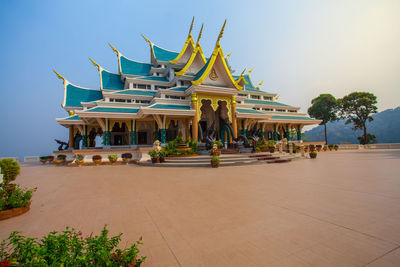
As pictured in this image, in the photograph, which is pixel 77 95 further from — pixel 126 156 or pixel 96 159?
pixel 126 156

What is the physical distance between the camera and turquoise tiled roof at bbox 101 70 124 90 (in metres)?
21.7

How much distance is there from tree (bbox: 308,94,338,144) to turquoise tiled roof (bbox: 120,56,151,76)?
38254 mm

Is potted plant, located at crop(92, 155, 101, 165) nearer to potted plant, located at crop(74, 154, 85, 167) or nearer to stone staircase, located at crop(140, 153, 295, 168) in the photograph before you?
potted plant, located at crop(74, 154, 85, 167)

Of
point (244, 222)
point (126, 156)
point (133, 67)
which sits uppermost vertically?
point (133, 67)

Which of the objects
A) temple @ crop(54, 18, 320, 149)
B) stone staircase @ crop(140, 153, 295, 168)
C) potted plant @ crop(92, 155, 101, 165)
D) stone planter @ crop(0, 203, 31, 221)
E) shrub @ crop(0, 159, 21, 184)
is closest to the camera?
stone planter @ crop(0, 203, 31, 221)

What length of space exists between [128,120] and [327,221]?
58.1 ft

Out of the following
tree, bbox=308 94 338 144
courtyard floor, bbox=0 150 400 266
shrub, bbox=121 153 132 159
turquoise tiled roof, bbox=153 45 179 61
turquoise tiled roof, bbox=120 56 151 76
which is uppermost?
turquoise tiled roof, bbox=153 45 179 61

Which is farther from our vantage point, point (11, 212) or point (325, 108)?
point (325, 108)

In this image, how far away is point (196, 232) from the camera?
2.58 meters

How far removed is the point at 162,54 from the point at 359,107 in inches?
1550

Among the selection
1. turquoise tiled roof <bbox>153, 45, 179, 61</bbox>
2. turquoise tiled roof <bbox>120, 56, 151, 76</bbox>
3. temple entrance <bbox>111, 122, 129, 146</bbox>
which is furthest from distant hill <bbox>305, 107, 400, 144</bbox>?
temple entrance <bbox>111, 122, 129, 146</bbox>

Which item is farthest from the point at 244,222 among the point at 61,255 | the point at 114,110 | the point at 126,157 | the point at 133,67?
the point at 133,67

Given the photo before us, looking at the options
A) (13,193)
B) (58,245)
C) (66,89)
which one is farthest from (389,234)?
(66,89)

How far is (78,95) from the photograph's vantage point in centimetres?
2192
